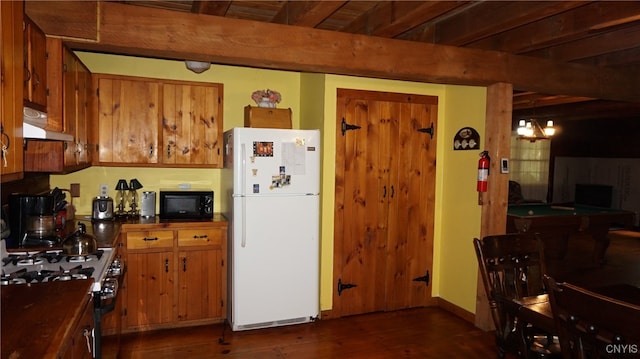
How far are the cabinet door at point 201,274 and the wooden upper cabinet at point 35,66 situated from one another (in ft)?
5.36

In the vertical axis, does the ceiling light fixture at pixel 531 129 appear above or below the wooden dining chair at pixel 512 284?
above

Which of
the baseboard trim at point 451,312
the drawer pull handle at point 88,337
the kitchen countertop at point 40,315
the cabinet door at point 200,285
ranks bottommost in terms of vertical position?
the baseboard trim at point 451,312

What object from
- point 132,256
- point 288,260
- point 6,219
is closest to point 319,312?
point 288,260

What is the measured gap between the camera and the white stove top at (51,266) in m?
2.05

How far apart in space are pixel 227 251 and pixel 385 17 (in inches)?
89.6

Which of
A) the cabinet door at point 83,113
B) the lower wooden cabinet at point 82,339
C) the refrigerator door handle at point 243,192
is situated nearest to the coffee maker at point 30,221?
the cabinet door at point 83,113

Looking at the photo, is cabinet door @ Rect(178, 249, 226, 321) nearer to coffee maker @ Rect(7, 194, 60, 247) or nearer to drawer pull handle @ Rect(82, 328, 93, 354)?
coffee maker @ Rect(7, 194, 60, 247)

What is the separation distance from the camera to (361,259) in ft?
13.0

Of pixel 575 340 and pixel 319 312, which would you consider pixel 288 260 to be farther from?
pixel 575 340

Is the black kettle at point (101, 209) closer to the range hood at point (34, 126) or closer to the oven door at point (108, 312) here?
the oven door at point (108, 312)

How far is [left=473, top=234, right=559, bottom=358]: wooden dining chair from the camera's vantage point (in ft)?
7.00

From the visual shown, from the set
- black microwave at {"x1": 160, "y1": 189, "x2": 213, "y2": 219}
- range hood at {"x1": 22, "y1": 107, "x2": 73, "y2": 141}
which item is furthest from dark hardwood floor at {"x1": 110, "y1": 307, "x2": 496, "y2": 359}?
range hood at {"x1": 22, "y1": 107, "x2": 73, "y2": 141}

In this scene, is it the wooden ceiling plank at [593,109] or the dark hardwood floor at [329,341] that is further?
the wooden ceiling plank at [593,109]

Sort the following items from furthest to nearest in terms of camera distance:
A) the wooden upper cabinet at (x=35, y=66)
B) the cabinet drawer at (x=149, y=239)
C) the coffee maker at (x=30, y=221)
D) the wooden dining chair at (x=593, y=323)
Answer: the cabinet drawer at (x=149, y=239), the coffee maker at (x=30, y=221), the wooden upper cabinet at (x=35, y=66), the wooden dining chair at (x=593, y=323)
